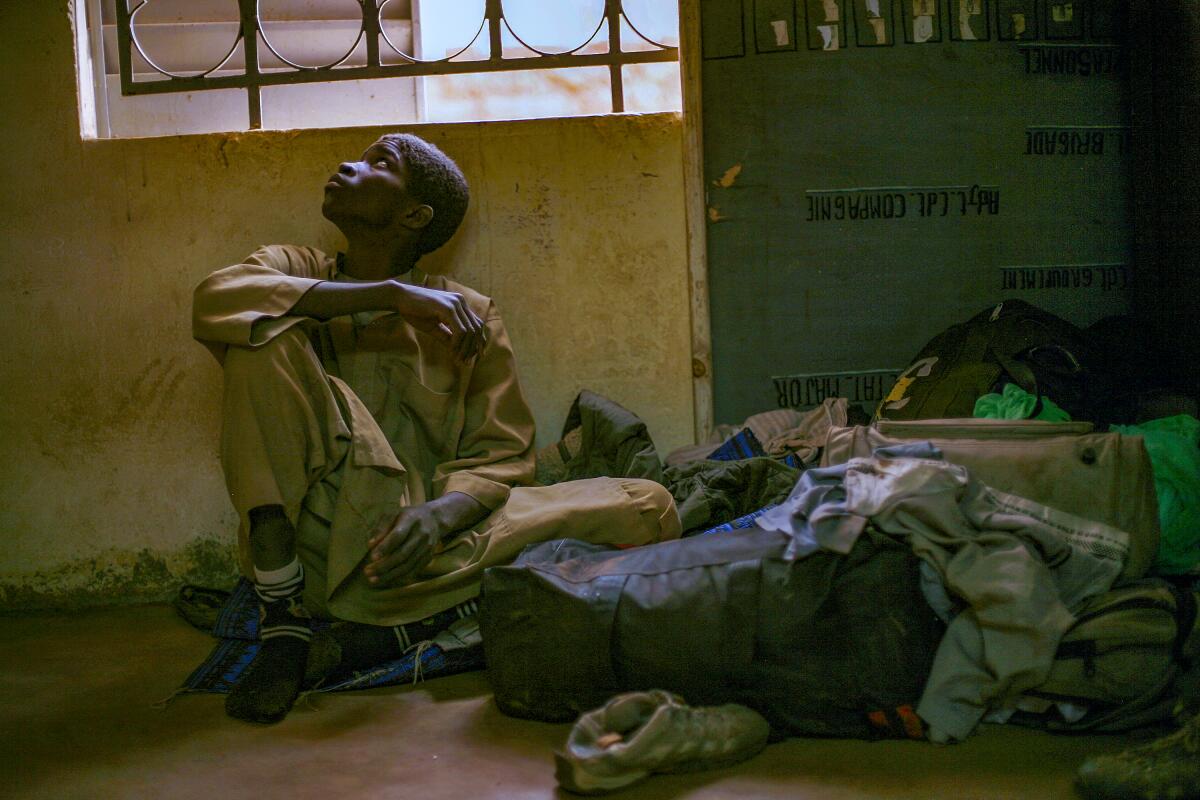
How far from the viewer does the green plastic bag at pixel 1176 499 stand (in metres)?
2.25

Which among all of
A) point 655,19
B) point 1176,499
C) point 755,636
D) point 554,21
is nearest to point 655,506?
point 755,636

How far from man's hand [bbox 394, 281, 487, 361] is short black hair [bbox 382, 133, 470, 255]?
0.45m

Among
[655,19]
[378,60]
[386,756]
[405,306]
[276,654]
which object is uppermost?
[655,19]

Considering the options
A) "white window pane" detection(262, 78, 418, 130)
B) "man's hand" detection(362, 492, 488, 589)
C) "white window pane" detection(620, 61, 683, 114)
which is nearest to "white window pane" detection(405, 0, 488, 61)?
"white window pane" detection(262, 78, 418, 130)

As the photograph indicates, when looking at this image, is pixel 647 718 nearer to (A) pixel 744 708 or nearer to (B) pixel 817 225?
(A) pixel 744 708

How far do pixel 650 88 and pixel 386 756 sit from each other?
9.41 ft

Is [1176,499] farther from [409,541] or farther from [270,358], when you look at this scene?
[270,358]

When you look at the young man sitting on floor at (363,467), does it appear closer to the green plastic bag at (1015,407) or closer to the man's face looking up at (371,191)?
the man's face looking up at (371,191)

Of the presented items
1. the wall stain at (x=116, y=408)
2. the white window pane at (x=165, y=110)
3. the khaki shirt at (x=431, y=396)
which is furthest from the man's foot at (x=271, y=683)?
the white window pane at (x=165, y=110)

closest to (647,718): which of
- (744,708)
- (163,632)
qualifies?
(744,708)

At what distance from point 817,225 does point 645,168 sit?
1.92 feet

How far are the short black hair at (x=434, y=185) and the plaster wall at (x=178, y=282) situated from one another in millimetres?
175

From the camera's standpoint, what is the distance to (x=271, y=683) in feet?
7.36

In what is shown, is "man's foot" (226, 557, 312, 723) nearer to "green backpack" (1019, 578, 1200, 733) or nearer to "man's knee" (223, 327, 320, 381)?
"man's knee" (223, 327, 320, 381)
